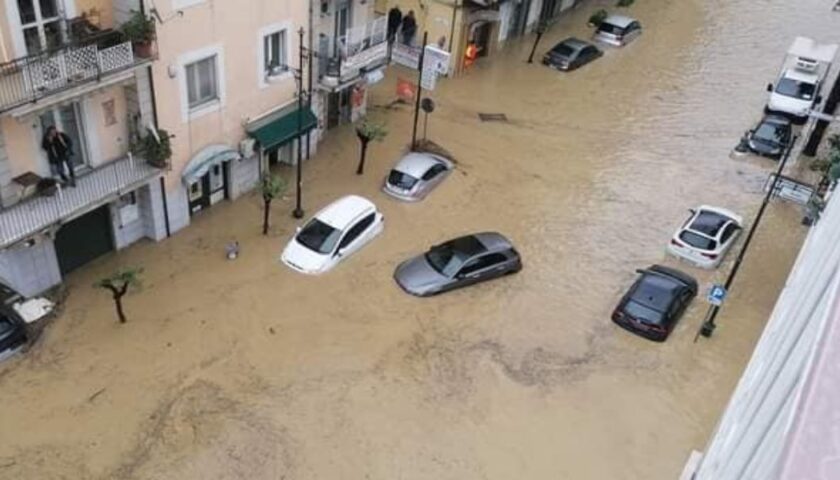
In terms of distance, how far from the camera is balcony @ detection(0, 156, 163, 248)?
1811 centimetres

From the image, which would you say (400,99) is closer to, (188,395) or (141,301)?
(141,301)

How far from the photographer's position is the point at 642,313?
71.3 feet

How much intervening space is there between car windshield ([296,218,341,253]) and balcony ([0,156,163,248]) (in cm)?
440

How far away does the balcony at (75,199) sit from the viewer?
59.4ft

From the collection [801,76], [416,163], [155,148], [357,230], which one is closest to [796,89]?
[801,76]

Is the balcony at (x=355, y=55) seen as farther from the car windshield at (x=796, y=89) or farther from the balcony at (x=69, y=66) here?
the car windshield at (x=796, y=89)

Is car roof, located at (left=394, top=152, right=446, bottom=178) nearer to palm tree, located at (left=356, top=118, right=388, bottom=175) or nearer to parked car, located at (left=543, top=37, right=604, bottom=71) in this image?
palm tree, located at (left=356, top=118, right=388, bottom=175)

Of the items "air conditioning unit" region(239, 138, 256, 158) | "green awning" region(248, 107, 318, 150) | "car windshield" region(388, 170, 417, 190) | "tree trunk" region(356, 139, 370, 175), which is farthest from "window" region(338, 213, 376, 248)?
"air conditioning unit" region(239, 138, 256, 158)

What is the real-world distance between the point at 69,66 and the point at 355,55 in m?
10.4

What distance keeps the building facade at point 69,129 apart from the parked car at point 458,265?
7.54 metres

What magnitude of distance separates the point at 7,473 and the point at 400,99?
20.3 metres

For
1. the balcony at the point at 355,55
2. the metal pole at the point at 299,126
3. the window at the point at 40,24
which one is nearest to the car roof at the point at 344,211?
the metal pole at the point at 299,126

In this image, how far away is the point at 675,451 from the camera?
743 inches

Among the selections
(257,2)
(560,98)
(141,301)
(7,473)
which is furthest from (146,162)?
(560,98)
